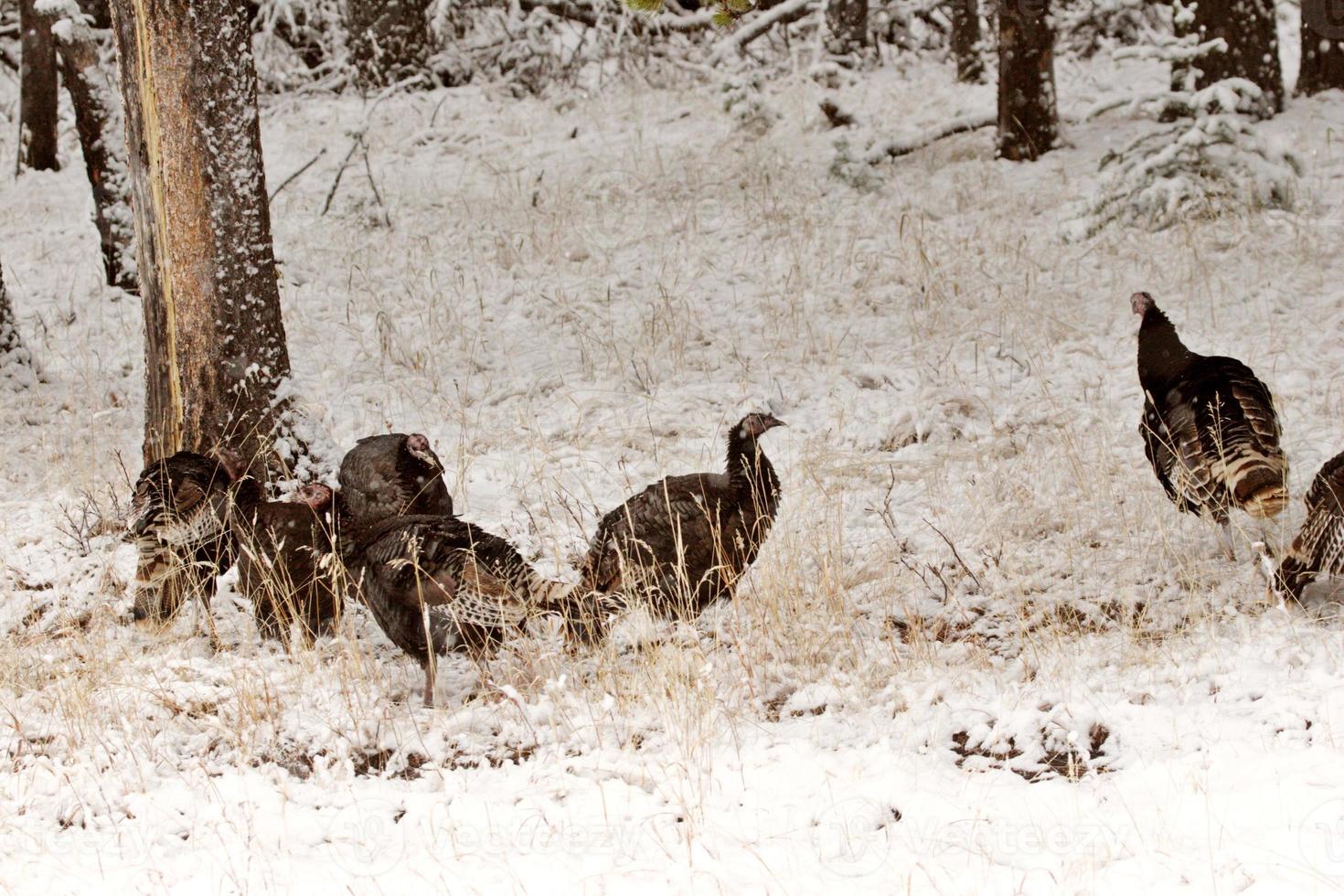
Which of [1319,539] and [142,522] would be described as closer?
[1319,539]

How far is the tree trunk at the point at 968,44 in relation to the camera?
1569cm

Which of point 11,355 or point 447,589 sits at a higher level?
point 11,355

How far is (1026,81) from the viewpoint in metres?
12.2

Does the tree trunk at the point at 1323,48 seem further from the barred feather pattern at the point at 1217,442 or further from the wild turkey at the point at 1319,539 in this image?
the wild turkey at the point at 1319,539

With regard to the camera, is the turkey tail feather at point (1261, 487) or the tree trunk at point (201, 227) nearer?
the turkey tail feather at point (1261, 487)

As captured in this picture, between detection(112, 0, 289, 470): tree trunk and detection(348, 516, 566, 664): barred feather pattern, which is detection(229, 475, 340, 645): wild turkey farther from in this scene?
detection(112, 0, 289, 470): tree trunk

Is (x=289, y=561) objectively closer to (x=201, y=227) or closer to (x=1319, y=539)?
(x=201, y=227)

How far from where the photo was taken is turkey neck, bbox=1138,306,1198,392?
20.9 ft
